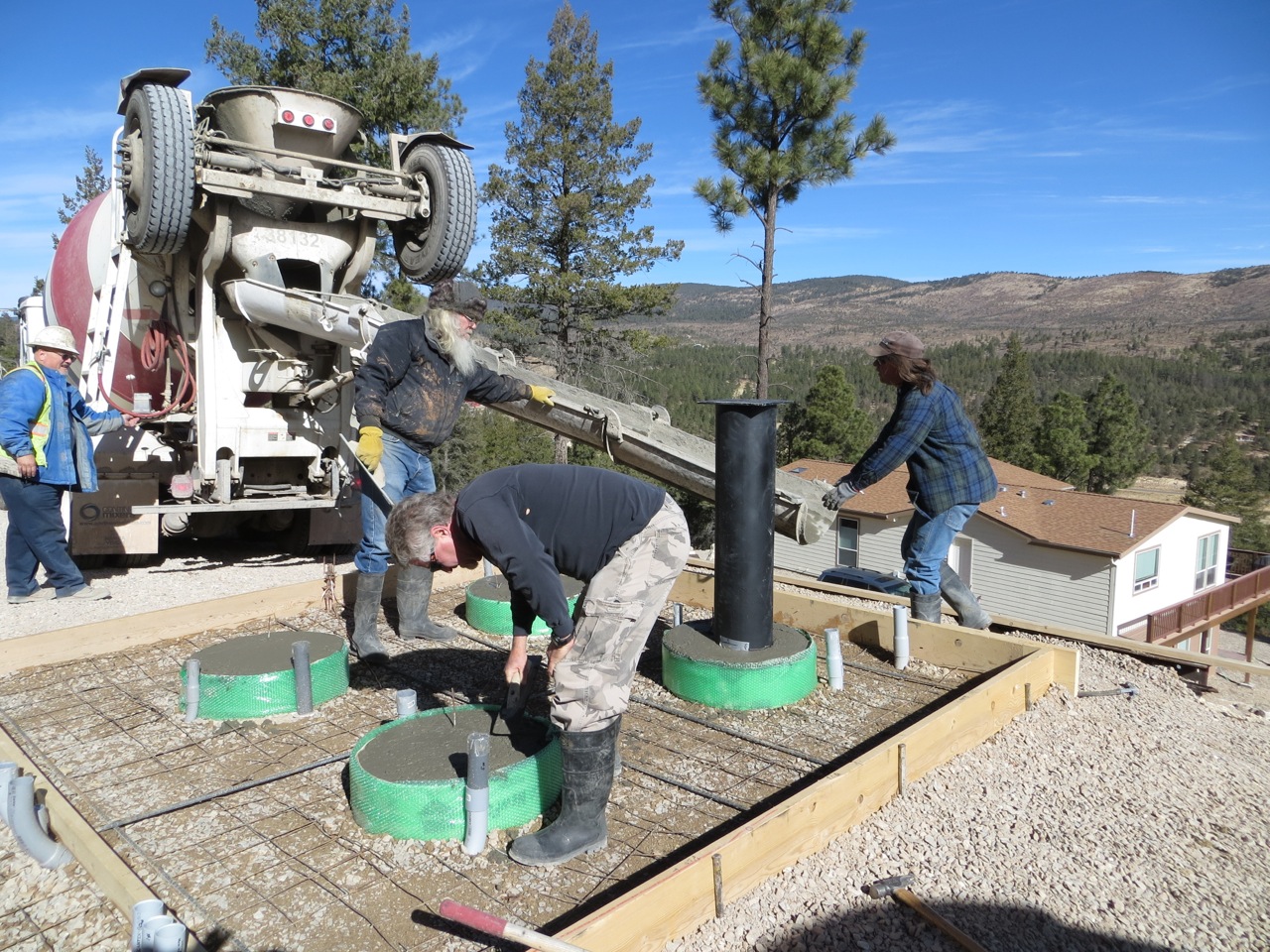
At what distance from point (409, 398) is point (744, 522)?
69.6 inches

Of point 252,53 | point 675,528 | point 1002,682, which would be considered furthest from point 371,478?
point 252,53

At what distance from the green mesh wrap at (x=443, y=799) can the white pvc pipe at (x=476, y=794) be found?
61 millimetres

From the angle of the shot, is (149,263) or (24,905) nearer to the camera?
(24,905)

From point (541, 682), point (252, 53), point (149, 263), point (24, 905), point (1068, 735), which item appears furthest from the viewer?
point (252, 53)

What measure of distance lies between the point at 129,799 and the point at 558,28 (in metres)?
21.6

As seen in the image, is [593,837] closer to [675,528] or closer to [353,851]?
[353,851]

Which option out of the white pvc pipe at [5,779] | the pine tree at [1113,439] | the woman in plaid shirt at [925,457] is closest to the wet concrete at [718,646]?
the woman in plaid shirt at [925,457]

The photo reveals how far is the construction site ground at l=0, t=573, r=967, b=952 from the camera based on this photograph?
250 centimetres

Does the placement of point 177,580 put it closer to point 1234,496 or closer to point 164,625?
point 164,625

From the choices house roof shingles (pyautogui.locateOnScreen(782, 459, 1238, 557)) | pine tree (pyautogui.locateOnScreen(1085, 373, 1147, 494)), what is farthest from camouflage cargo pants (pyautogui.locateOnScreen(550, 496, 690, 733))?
pine tree (pyautogui.locateOnScreen(1085, 373, 1147, 494))

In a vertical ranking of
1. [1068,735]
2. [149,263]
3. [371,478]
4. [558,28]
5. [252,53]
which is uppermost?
[558,28]

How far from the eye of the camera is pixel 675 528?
9.08 ft

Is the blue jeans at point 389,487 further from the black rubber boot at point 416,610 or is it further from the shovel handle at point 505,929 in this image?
the shovel handle at point 505,929

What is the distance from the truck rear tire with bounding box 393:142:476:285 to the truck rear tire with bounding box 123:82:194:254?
160cm
